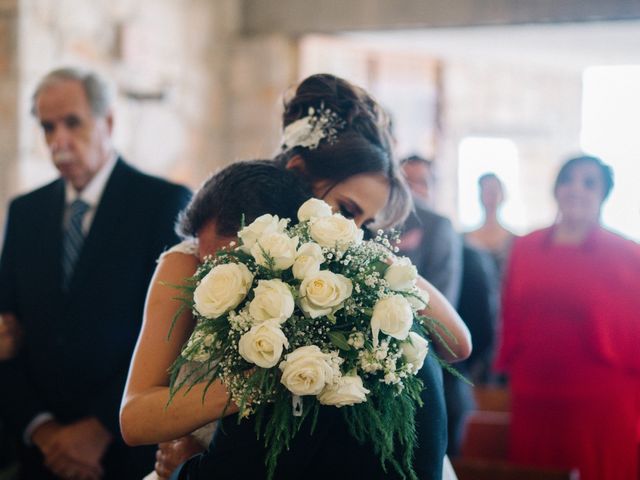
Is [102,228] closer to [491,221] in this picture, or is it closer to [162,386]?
[162,386]

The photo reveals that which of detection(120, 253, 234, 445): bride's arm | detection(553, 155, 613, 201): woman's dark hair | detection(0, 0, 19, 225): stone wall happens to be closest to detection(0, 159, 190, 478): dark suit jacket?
detection(120, 253, 234, 445): bride's arm

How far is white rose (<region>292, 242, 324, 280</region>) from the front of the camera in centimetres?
173

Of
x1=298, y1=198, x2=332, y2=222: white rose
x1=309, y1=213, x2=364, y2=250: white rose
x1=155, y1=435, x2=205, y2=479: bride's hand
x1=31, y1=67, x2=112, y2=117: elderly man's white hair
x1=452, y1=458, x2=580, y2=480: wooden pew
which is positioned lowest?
x1=452, y1=458, x2=580, y2=480: wooden pew

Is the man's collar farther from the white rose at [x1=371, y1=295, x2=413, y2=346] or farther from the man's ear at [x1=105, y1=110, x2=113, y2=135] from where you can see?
the white rose at [x1=371, y1=295, x2=413, y2=346]

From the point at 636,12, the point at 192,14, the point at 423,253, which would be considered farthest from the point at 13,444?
the point at 636,12

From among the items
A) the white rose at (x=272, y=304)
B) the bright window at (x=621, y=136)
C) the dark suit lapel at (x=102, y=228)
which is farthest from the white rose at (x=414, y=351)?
the bright window at (x=621, y=136)

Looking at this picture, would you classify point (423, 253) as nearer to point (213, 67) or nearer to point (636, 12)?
point (636, 12)

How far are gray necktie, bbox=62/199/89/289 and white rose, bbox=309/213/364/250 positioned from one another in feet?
5.55

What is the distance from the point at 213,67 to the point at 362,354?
515 centimetres

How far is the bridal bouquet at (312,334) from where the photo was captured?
1.67m

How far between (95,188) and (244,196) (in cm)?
142

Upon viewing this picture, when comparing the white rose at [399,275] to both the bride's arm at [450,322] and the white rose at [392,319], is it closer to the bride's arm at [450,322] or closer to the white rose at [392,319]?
the white rose at [392,319]

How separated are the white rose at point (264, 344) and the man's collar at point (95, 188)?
176cm

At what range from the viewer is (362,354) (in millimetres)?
1721
